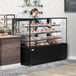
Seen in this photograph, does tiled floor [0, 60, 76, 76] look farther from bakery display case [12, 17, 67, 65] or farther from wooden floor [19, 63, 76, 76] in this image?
bakery display case [12, 17, 67, 65]

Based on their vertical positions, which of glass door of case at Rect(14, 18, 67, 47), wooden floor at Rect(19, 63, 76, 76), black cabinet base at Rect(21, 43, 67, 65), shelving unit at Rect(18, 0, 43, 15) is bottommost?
wooden floor at Rect(19, 63, 76, 76)

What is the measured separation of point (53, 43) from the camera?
31.9 feet

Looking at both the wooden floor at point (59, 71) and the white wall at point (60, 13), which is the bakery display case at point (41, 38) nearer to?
the white wall at point (60, 13)

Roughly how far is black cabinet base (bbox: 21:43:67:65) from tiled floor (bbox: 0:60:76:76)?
20 centimetres

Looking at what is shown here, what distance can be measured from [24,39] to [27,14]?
7.08 feet

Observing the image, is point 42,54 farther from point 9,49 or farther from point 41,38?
point 9,49

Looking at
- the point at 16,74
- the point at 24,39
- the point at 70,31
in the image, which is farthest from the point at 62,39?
the point at 16,74

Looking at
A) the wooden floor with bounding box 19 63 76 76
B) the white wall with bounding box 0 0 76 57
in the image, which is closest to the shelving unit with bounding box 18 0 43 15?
the white wall with bounding box 0 0 76 57

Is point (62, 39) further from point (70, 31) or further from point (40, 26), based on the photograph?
point (40, 26)

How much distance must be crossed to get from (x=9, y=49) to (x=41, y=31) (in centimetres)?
144

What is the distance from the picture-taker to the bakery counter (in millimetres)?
8336

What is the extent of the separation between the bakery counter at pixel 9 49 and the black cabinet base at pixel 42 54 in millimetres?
271

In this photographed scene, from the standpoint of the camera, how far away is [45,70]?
850 centimetres

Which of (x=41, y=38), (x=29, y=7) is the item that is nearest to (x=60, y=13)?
(x=29, y=7)
